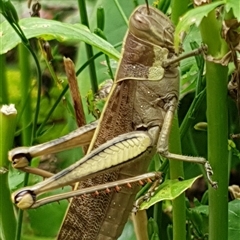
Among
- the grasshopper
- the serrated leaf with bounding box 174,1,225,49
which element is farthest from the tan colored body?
the serrated leaf with bounding box 174,1,225,49

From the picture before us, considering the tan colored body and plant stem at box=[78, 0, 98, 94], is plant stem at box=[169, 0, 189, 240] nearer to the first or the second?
the tan colored body

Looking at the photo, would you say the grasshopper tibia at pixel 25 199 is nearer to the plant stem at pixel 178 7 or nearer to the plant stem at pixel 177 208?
the plant stem at pixel 177 208

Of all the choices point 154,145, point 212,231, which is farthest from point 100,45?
point 212,231

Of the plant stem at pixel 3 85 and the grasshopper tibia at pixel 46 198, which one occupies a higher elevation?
the plant stem at pixel 3 85

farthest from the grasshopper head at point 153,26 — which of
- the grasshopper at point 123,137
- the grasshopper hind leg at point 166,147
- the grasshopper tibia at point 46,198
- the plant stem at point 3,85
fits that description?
the plant stem at point 3,85

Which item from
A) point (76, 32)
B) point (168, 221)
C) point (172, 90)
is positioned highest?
point (76, 32)

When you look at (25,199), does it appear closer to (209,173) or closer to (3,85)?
(209,173)

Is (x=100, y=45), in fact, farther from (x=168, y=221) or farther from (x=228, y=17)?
(x=168, y=221)
